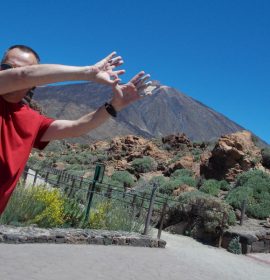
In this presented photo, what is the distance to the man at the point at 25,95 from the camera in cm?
208

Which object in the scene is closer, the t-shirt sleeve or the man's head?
the man's head

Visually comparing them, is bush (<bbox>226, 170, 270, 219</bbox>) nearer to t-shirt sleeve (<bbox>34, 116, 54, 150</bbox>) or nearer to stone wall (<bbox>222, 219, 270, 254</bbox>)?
stone wall (<bbox>222, 219, 270, 254</bbox>)

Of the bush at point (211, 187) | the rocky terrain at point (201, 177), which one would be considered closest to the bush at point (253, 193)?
the rocky terrain at point (201, 177)

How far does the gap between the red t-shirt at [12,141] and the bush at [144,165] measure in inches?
1032

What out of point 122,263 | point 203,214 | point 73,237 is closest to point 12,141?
point 122,263

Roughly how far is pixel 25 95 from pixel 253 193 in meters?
17.0

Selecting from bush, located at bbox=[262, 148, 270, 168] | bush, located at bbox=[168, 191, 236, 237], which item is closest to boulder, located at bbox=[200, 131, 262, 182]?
bush, located at bbox=[262, 148, 270, 168]

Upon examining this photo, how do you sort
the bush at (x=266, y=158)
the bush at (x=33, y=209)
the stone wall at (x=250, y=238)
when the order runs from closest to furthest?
→ 1. the bush at (x=33, y=209)
2. the stone wall at (x=250, y=238)
3. the bush at (x=266, y=158)

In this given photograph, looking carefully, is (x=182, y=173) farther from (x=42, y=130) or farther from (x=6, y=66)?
(x=6, y=66)

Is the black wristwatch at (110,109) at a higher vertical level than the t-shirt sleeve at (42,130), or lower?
higher

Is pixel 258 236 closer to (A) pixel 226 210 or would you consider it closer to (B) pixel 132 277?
(A) pixel 226 210

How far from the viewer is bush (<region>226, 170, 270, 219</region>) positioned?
1644 cm

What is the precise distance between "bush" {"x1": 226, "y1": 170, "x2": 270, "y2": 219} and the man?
47.2ft

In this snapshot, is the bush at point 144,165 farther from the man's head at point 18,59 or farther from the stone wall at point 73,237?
the man's head at point 18,59
